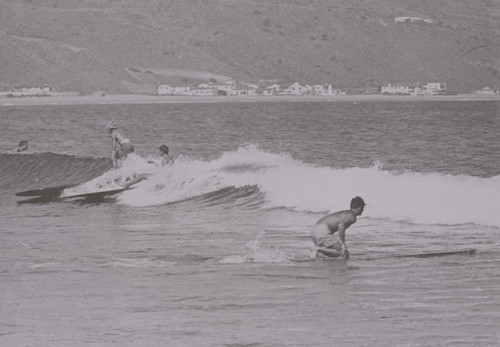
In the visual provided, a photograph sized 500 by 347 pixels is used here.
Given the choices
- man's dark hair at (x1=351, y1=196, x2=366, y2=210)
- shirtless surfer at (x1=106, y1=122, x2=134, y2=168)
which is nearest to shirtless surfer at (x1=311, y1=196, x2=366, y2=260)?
man's dark hair at (x1=351, y1=196, x2=366, y2=210)

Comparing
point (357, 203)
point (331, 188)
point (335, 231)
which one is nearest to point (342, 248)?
point (335, 231)

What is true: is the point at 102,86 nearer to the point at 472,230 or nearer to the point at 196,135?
the point at 196,135

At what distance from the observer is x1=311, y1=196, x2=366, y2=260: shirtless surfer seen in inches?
643

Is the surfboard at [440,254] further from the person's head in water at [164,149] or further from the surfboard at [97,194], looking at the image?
the surfboard at [97,194]

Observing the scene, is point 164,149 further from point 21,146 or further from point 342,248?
point 21,146

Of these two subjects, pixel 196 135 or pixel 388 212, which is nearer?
pixel 388 212

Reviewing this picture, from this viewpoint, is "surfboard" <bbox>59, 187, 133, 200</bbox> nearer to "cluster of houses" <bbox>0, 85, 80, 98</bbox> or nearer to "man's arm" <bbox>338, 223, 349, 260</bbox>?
"man's arm" <bbox>338, 223, 349, 260</bbox>

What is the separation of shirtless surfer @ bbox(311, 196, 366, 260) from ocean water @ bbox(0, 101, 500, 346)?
0.77ft

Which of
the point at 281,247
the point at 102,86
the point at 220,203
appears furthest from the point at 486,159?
the point at 102,86

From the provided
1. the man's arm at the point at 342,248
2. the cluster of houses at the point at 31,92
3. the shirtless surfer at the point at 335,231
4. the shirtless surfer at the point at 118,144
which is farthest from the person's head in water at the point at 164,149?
the cluster of houses at the point at 31,92

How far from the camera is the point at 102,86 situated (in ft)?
652

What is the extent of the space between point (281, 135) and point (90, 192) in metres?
56.7

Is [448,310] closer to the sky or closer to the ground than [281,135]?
closer to the ground

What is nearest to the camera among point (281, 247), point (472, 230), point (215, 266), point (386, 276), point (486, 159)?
point (386, 276)
